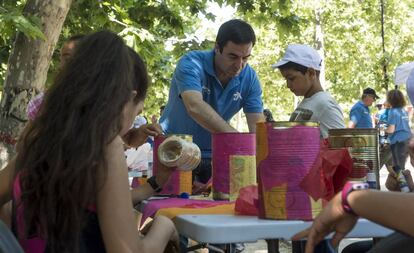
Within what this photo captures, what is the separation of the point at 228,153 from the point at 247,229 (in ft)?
2.21

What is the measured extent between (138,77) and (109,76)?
25cm

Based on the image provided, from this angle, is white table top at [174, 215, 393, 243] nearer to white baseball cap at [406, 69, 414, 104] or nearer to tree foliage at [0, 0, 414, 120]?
white baseball cap at [406, 69, 414, 104]

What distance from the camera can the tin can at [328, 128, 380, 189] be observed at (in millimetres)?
2002

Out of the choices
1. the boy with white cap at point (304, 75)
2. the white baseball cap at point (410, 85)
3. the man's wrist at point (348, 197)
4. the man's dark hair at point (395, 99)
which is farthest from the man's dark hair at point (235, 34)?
the man's dark hair at point (395, 99)

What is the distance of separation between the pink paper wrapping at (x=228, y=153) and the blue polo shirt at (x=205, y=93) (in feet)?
3.88

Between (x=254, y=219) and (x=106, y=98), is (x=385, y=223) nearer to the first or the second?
(x=254, y=219)

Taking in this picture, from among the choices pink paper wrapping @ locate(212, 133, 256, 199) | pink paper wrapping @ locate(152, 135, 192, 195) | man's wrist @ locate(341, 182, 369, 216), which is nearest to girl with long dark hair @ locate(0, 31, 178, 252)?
pink paper wrapping @ locate(212, 133, 256, 199)

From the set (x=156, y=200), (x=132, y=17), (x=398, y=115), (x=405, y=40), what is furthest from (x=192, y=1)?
(x=405, y=40)

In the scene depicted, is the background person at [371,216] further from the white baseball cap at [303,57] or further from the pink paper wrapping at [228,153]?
the white baseball cap at [303,57]

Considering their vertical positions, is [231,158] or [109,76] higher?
[109,76]

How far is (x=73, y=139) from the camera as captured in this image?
5.65 ft

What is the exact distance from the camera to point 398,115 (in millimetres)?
9883

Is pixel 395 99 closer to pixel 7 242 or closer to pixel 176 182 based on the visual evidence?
pixel 176 182

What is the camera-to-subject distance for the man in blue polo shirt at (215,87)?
11.6 ft
